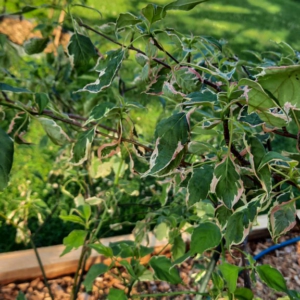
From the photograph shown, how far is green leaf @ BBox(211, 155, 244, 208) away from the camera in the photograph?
27.2 inches

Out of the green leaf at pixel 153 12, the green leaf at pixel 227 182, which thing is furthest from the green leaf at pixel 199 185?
the green leaf at pixel 153 12

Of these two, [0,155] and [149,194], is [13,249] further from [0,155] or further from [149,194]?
[0,155]

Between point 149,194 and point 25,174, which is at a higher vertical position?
point 25,174

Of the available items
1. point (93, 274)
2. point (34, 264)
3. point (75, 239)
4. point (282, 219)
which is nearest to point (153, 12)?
point (282, 219)

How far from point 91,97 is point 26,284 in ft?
1.97

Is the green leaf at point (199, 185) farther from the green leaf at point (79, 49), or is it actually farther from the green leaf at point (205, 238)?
the green leaf at point (79, 49)

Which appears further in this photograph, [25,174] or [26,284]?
[25,174]

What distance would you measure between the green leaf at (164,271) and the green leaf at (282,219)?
11.5 inches

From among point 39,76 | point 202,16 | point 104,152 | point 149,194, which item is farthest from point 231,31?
point 104,152

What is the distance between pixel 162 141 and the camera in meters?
0.64

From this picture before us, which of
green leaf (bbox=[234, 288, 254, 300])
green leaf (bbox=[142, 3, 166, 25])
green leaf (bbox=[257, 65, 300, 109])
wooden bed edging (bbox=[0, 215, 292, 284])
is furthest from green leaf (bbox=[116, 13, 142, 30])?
wooden bed edging (bbox=[0, 215, 292, 284])

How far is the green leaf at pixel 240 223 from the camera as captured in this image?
764 mm

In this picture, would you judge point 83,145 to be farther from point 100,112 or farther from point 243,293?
point 243,293

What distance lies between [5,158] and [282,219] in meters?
0.48
